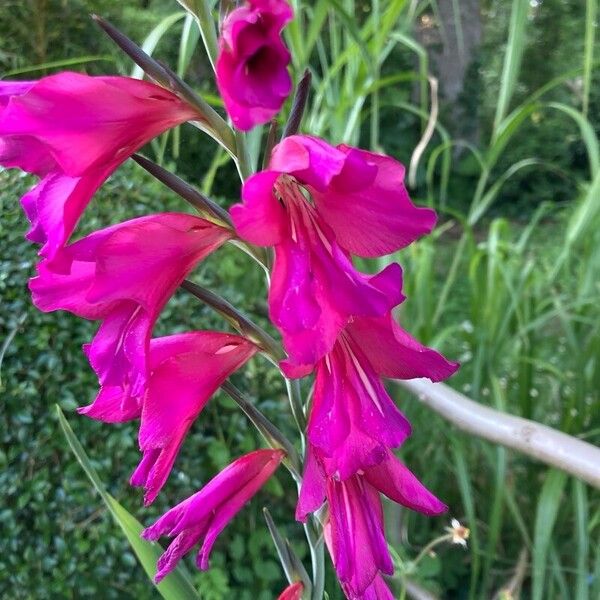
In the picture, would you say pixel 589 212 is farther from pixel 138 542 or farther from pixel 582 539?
pixel 138 542

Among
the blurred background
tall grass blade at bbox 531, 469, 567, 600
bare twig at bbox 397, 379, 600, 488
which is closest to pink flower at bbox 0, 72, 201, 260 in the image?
the blurred background

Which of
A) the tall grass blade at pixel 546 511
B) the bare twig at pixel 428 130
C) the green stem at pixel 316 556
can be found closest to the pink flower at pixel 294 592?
the green stem at pixel 316 556

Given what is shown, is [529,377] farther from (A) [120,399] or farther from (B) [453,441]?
(A) [120,399]

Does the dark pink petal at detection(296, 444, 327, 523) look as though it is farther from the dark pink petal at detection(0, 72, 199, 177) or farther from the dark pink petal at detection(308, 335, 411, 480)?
the dark pink petal at detection(0, 72, 199, 177)

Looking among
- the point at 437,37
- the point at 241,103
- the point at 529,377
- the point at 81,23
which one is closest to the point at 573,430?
the point at 529,377

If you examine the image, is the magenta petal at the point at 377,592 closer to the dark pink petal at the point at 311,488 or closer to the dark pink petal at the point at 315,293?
the dark pink petal at the point at 311,488

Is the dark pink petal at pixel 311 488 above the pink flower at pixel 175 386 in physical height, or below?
below

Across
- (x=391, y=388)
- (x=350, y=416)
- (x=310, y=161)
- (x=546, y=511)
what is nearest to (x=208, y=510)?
(x=350, y=416)

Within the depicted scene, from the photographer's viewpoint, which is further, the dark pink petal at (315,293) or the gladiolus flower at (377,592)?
the gladiolus flower at (377,592)
